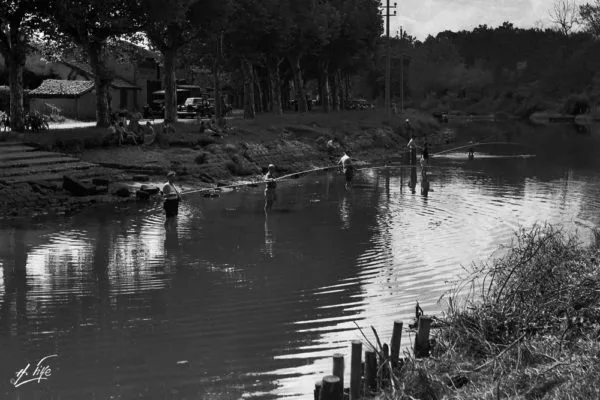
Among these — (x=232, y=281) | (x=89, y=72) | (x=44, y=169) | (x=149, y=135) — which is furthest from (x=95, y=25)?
(x=89, y=72)

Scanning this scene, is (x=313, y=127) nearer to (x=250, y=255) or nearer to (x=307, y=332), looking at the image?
(x=250, y=255)

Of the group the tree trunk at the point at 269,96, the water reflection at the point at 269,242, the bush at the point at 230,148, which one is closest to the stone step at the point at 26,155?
the bush at the point at 230,148

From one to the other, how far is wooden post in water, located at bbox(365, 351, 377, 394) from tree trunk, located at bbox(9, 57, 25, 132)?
109 ft

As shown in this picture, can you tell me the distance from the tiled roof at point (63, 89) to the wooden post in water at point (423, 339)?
5777 cm

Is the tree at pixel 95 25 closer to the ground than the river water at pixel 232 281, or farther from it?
farther from it

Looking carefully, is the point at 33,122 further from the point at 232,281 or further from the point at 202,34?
the point at 232,281

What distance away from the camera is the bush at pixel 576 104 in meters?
123

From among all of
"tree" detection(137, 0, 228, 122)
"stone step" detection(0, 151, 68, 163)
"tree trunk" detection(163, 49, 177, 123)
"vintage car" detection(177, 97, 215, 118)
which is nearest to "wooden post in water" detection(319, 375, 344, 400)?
"stone step" detection(0, 151, 68, 163)

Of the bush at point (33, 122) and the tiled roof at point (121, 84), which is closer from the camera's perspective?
the bush at point (33, 122)

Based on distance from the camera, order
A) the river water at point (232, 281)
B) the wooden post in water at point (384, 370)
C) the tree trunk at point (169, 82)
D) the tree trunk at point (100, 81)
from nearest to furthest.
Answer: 1. the wooden post in water at point (384, 370)
2. the river water at point (232, 281)
3. the tree trunk at point (100, 81)
4. the tree trunk at point (169, 82)

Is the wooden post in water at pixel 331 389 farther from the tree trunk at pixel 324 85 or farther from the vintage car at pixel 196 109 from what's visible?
the tree trunk at pixel 324 85

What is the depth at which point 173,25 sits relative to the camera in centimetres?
4553

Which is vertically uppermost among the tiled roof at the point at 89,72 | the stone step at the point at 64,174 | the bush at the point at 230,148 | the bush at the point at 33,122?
the tiled roof at the point at 89,72

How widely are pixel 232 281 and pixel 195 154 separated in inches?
937
